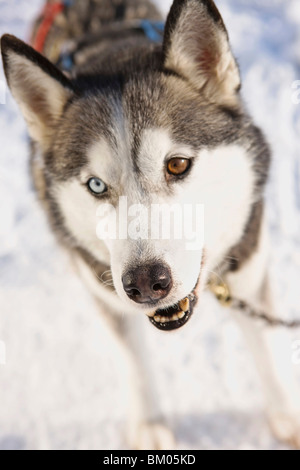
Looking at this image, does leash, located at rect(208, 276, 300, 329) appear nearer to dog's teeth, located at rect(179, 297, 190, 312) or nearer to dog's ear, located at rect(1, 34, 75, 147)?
dog's teeth, located at rect(179, 297, 190, 312)

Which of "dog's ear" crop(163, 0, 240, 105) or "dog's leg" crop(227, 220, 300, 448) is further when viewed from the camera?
"dog's leg" crop(227, 220, 300, 448)

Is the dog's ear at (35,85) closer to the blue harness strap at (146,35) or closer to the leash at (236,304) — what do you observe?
the blue harness strap at (146,35)

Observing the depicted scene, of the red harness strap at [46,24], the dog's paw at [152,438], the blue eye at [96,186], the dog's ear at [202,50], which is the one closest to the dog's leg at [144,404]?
the dog's paw at [152,438]

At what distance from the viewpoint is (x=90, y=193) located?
142 cm

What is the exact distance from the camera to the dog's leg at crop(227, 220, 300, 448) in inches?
74.9

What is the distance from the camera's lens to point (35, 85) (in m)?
1.47

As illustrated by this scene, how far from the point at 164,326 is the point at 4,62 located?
947 mm

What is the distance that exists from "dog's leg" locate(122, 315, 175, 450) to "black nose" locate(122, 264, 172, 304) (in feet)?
2.59

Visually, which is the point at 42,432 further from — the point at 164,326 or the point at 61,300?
the point at 164,326

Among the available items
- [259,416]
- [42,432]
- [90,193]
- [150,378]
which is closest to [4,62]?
[90,193]

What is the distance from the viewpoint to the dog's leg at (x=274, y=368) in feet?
6.24

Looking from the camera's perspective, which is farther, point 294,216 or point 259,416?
point 294,216

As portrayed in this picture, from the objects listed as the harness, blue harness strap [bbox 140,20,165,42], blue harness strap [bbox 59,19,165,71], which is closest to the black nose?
the harness

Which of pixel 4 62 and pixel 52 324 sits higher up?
pixel 4 62
